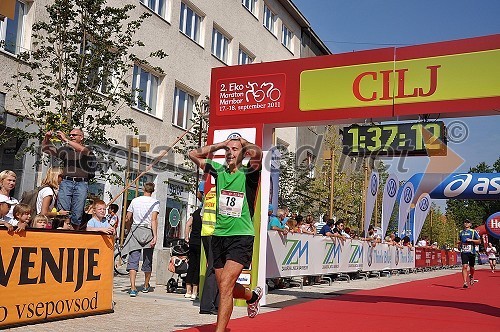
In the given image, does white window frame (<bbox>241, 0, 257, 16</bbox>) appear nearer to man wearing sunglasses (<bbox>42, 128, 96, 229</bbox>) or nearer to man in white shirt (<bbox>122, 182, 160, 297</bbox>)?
man in white shirt (<bbox>122, 182, 160, 297</bbox>)

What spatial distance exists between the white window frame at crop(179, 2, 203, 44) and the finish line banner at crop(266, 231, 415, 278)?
12772 mm

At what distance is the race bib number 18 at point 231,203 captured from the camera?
18.8ft

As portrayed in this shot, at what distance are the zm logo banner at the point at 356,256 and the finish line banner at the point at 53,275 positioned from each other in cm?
1127

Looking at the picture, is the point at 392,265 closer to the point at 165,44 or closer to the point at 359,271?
the point at 359,271

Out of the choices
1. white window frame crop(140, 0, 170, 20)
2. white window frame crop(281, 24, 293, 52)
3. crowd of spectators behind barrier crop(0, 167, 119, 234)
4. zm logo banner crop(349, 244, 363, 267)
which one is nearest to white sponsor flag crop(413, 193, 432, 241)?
zm logo banner crop(349, 244, 363, 267)

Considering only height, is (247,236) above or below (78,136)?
below

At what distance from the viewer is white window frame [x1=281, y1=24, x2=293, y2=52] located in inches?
1427

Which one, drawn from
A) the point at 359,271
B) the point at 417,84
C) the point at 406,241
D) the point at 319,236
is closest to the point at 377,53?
the point at 417,84

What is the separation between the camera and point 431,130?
889 cm

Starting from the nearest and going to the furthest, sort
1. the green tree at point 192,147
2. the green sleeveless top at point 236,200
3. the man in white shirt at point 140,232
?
the green sleeveless top at point 236,200, the man in white shirt at point 140,232, the green tree at point 192,147

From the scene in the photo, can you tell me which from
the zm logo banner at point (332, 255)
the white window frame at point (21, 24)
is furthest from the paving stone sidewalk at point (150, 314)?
the white window frame at point (21, 24)

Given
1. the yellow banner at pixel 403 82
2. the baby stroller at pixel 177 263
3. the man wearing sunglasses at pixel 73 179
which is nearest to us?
the man wearing sunglasses at pixel 73 179

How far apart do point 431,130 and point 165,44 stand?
643 inches

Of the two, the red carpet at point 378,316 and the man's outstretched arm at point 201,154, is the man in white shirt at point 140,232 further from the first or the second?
the man's outstretched arm at point 201,154
